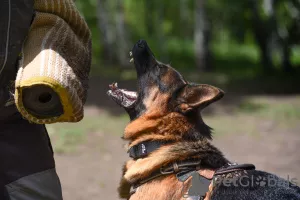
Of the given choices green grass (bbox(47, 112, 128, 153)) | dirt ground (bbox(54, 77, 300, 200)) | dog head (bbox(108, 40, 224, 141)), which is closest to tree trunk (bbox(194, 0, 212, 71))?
dirt ground (bbox(54, 77, 300, 200))

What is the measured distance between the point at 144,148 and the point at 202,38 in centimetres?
1731

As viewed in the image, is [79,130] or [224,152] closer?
[224,152]

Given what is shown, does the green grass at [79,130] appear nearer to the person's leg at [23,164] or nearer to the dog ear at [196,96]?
the dog ear at [196,96]

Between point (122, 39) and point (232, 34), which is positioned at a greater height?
point (232, 34)

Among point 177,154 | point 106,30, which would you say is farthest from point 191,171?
point 106,30

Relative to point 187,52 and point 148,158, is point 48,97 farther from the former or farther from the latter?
point 187,52

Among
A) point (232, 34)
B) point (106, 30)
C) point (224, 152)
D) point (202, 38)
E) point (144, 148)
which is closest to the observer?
point (144, 148)

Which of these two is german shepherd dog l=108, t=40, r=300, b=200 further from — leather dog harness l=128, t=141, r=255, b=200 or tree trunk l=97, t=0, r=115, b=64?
tree trunk l=97, t=0, r=115, b=64

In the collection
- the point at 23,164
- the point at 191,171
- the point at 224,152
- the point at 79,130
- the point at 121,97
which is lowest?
the point at 23,164

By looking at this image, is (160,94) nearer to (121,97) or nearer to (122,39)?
(121,97)

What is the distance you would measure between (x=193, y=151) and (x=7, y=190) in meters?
1.33

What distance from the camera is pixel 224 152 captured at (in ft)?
29.6

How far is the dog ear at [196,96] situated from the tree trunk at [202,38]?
16261 millimetres

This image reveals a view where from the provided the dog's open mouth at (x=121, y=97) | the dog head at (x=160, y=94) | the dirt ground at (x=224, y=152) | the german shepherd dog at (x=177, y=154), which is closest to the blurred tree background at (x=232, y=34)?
the dirt ground at (x=224, y=152)
